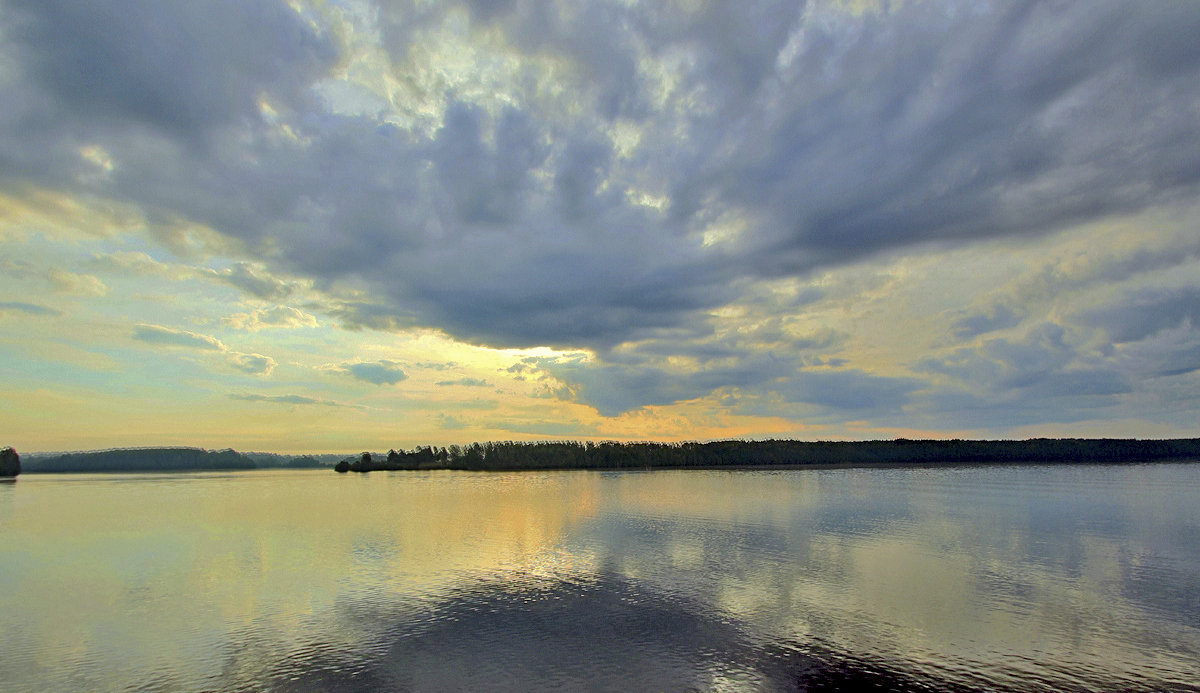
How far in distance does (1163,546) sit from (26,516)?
359ft

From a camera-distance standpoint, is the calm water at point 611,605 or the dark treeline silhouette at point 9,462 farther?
the dark treeline silhouette at point 9,462

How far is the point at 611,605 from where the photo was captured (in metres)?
26.7

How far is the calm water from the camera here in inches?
756

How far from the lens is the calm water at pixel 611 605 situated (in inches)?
756

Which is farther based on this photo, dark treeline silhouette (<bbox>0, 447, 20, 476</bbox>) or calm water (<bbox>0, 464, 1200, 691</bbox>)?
dark treeline silhouette (<bbox>0, 447, 20, 476</bbox>)

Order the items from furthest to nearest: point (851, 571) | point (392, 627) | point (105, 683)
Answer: point (851, 571), point (392, 627), point (105, 683)

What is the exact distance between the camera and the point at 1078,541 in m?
43.2

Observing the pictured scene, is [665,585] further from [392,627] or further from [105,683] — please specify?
[105,683]

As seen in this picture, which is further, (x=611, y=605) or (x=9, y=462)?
(x=9, y=462)

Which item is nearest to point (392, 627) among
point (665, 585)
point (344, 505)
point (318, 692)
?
point (318, 692)

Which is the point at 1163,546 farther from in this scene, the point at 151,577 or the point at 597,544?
the point at 151,577

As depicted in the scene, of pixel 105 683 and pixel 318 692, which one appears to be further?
pixel 105 683

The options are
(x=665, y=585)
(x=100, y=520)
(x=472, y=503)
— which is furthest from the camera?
(x=472, y=503)

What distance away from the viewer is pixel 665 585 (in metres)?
30.0
